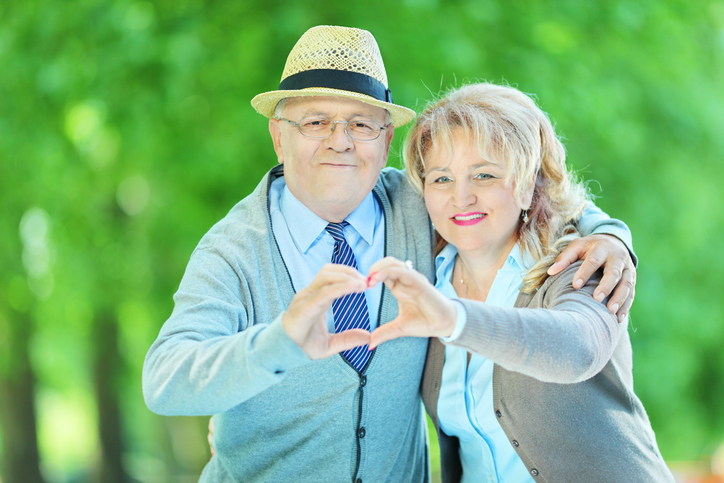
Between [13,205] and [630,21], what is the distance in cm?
524

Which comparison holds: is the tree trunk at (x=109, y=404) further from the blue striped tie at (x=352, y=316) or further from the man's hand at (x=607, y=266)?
the man's hand at (x=607, y=266)

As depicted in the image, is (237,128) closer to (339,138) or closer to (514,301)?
(339,138)

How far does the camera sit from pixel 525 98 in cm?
234

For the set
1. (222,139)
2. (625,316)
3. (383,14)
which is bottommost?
(625,316)

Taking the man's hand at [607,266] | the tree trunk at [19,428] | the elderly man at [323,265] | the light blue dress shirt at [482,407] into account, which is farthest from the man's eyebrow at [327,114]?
the tree trunk at [19,428]

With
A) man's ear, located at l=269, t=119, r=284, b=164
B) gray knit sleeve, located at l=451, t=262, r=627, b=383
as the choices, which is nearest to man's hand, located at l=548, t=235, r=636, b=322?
gray knit sleeve, located at l=451, t=262, r=627, b=383

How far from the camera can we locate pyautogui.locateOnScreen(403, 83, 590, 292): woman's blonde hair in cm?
220

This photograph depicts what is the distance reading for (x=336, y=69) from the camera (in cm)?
226

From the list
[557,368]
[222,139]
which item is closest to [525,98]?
[557,368]

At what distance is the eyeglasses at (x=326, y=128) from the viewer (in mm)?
2336

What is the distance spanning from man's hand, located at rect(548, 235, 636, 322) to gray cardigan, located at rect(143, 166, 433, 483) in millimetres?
609

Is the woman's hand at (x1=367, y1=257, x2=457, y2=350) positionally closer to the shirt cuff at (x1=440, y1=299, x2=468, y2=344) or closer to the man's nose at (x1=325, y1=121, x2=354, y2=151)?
the shirt cuff at (x1=440, y1=299, x2=468, y2=344)

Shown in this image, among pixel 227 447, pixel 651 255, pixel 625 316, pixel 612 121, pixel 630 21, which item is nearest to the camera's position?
pixel 625 316

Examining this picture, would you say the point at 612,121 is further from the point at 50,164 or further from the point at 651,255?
the point at 50,164
